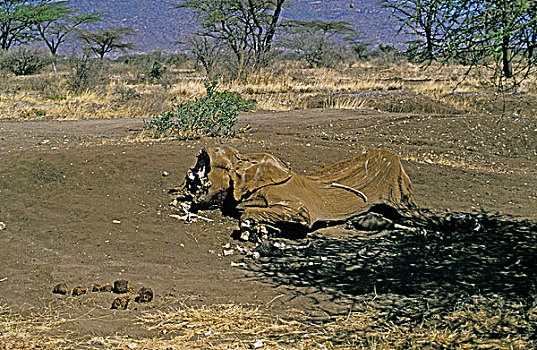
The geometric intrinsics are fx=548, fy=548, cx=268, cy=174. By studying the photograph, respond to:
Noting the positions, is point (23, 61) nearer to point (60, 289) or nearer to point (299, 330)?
point (60, 289)

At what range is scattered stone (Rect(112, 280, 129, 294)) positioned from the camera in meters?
3.41

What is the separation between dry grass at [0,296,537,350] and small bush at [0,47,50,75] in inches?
943

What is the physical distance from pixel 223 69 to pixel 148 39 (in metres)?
83.0

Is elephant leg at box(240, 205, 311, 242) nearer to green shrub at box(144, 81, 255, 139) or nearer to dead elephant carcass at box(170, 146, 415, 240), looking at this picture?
dead elephant carcass at box(170, 146, 415, 240)

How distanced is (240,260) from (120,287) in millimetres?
1038

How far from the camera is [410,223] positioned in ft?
16.4

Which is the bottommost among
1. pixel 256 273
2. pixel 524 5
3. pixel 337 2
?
pixel 256 273

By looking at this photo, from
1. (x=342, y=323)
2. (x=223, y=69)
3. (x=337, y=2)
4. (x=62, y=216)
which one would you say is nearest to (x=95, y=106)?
(x=223, y=69)

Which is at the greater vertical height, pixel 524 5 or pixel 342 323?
pixel 524 5

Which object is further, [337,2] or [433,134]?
[337,2]

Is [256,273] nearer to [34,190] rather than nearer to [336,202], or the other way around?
[336,202]

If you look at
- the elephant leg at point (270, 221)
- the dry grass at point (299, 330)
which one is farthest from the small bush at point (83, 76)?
the dry grass at point (299, 330)

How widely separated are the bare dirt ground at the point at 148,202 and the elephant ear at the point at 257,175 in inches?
12.6

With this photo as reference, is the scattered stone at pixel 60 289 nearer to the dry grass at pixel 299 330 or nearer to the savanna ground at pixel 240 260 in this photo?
the savanna ground at pixel 240 260
